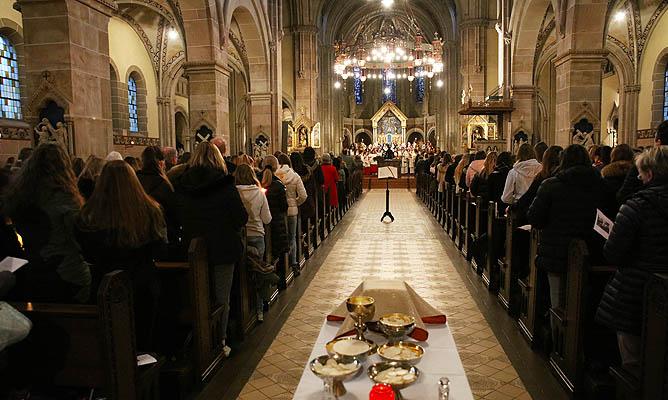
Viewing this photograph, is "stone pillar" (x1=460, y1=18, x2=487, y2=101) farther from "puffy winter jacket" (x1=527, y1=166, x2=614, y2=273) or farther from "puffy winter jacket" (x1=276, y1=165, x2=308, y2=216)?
"puffy winter jacket" (x1=527, y1=166, x2=614, y2=273)

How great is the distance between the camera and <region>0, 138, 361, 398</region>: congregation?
3371mm

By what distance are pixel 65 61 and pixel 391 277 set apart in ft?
18.7

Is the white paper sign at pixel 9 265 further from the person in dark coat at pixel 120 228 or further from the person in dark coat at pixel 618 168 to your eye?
the person in dark coat at pixel 618 168

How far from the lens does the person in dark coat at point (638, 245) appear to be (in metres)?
3.16

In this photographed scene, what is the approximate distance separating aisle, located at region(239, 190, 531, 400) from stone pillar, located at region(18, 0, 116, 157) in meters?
4.09

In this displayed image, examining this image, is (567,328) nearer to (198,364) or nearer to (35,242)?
(198,364)

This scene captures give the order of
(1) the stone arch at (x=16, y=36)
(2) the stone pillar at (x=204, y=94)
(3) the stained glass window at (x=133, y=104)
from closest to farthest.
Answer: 1. (2) the stone pillar at (x=204, y=94)
2. (1) the stone arch at (x=16, y=36)
3. (3) the stained glass window at (x=133, y=104)

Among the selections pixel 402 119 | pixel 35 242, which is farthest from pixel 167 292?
pixel 402 119

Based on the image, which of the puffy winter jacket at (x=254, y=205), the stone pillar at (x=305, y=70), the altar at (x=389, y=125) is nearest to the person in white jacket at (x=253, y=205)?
the puffy winter jacket at (x=254, y=205)

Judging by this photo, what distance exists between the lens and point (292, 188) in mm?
7867

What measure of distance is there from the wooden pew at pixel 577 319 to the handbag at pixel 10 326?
366cm

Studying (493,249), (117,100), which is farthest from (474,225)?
(117,100)

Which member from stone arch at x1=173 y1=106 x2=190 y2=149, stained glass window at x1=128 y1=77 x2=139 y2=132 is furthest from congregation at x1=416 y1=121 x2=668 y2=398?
stone arch at x1=173 y1=106 x2=190 y2=149

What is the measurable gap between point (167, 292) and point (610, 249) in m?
3.51
